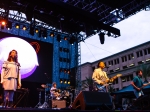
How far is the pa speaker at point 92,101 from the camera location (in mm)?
3861

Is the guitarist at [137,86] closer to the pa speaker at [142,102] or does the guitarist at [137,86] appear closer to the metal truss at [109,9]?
the pa speaker at [142,102]

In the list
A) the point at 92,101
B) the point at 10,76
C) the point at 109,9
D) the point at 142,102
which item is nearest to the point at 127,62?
the point at 109,9

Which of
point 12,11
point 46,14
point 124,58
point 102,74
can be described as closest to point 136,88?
point 102,74

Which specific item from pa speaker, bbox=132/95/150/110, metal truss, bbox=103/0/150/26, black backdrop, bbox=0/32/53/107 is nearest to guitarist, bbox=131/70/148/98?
pa speaker, bbox=132/95/150/110

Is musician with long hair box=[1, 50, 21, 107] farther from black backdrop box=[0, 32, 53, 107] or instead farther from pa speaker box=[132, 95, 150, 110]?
black backdrop box=[0, 32, 53, 107]

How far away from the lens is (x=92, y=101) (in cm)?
395

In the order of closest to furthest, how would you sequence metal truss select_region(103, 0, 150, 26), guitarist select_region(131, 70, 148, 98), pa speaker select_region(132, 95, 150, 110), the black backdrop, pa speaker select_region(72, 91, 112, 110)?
pa speaker select_region(72, 91, 112, 110), pa speaker select_region(132, 95, 150, 110), guitarist select_region(131, 70, 148, 98), the black backdrop, metal truss select_region(103, 0, 150, 26)

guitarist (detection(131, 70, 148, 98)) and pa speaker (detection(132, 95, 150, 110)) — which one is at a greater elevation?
guitarist (detection(131, 70, 148, 98))

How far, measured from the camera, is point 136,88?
6.42 metres

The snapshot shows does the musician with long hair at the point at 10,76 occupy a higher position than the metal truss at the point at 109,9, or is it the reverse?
the metal truss at the point at 109,9

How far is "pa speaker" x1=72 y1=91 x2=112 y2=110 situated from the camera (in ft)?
12.7

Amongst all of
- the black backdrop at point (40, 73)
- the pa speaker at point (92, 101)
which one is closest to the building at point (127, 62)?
the black backdrop at point (40, 73)

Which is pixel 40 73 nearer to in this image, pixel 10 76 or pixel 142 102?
pixel 10 76

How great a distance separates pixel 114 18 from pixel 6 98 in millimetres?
11418
